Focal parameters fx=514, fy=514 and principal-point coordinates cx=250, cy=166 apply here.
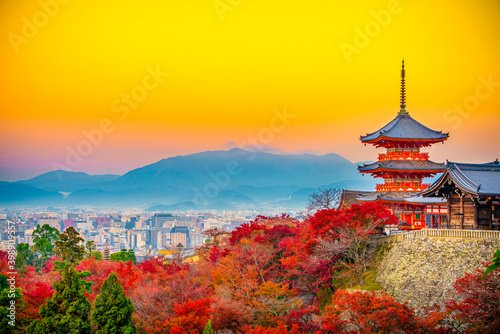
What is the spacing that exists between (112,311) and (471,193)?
1394 centimetres

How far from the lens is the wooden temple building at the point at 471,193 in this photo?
19922mm

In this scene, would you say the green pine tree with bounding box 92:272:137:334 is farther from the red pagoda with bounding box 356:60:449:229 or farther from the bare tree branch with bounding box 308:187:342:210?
the bare tree branch with bounding box 308:187:342:210

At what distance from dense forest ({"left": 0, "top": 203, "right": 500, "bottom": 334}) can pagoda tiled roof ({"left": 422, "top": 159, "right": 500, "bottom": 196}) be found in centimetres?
286

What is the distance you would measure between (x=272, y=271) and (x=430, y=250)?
7.78m

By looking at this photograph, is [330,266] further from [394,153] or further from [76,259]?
[76,259]

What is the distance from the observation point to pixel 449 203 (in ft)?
70.5

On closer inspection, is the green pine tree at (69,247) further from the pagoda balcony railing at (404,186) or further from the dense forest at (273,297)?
the pagoda balcony railing at (404,186)

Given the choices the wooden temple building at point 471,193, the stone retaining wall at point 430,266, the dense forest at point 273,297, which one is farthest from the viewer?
the wooden temple building at point 471,193

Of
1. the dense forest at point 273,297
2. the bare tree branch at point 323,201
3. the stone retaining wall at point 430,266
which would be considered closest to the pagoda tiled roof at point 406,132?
the bare tree branch at point 323,201

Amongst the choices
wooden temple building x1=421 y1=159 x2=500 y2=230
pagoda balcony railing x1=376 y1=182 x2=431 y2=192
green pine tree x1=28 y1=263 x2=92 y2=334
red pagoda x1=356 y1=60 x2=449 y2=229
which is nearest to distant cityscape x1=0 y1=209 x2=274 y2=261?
red pagoda x1=356 y1=60 x2=449 y2=229

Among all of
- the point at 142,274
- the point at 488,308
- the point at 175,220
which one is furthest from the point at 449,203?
the point at 175,220

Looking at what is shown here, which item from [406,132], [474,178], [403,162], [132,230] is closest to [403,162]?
[403,162]

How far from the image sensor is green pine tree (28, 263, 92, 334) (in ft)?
58.9

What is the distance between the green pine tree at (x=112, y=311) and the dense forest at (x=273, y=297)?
0.11 ft
